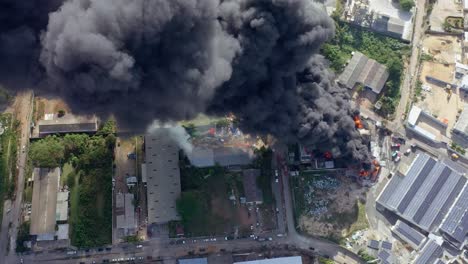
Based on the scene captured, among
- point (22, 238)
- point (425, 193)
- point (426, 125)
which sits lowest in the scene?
point (425, 193)

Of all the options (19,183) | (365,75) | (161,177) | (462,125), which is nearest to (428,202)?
(462,125)

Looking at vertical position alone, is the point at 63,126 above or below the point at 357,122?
above

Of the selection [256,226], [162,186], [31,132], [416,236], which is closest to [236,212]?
[256,226]

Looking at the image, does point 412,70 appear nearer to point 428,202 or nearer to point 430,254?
point 428,202

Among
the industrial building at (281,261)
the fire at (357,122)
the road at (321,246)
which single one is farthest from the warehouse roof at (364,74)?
the industrial building at (281,261)

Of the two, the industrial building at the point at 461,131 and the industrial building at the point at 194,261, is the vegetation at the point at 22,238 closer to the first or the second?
the industrial building at the point at 194,261

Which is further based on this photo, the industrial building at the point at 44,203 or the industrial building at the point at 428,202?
the industrial building at the point at 428,202

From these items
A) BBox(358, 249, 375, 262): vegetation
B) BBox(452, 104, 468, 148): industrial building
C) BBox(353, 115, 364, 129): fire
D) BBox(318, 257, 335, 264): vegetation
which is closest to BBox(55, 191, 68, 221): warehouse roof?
BBox(318, 257, 335, 264): vegetation
